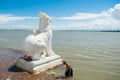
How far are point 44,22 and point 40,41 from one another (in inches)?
56.5

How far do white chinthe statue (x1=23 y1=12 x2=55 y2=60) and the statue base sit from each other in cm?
33

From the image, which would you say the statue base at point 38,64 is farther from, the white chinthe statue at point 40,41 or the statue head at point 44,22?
the statue head at point 44,22

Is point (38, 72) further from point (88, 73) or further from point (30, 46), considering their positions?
point (88, 73)

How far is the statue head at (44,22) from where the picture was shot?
30.2 ft

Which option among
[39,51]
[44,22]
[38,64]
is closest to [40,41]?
[39,51]

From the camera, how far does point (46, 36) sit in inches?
356

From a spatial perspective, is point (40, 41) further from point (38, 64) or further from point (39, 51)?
point (38, 64)

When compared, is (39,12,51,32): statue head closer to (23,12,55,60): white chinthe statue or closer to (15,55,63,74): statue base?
(23,12,55,60): white chinthe statue

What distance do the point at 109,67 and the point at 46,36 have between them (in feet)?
18.7

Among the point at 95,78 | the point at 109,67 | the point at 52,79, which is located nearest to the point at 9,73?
the point at 52,79

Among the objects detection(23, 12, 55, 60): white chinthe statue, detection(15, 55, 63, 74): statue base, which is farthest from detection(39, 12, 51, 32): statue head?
detection(15, 55, 63, 74): statue base

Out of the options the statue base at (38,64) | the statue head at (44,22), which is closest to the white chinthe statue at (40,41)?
the statue head at (44,22)

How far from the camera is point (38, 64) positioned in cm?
813

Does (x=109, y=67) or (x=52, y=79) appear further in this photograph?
(x=109, y=67)
